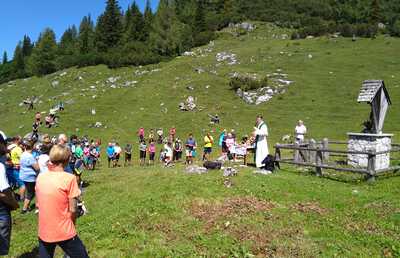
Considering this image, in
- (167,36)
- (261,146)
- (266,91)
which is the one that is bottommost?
(261,146)

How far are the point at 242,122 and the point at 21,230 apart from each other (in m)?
33.0

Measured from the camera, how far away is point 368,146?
20.0 meters

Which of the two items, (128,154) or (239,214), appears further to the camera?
(128,154)

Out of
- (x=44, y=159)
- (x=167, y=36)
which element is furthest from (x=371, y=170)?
(x=167, y=36)

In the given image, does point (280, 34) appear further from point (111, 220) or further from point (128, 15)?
point (111, 220)

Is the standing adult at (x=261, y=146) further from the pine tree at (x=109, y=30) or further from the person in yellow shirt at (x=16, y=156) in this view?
the pine tree at (x=109, y=30)

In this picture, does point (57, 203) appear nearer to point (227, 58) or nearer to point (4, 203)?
point (4, 203)

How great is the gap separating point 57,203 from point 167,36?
3424 inches

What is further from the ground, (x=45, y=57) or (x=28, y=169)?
(x=45, y=57)

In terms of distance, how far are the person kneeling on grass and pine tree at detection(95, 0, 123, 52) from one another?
92883mm

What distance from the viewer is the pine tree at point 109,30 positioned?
9619 centimetres

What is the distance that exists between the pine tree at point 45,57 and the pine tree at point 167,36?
27.9m

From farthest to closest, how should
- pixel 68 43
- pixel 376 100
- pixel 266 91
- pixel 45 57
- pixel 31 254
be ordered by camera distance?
pixel 68 43 < pixel 45 57 < pixel 266 91 < pixel 376 100 < pixel 31 254

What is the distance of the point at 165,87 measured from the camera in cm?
5628
